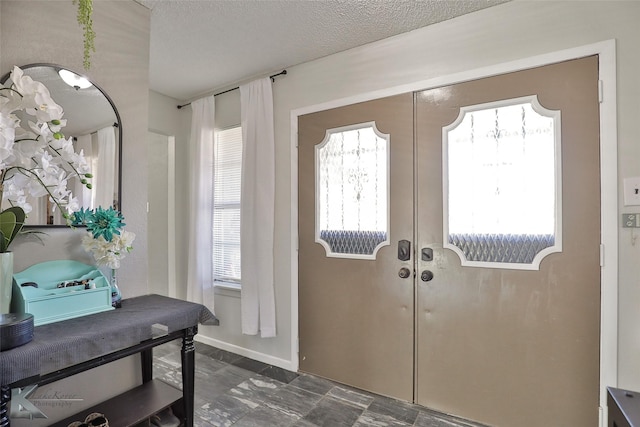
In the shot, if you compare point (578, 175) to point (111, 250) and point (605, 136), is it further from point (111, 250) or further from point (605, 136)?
point (111, 250)

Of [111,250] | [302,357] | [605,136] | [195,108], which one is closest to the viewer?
[111,250]

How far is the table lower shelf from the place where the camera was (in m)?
1.43

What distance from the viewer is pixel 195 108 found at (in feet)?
10.2

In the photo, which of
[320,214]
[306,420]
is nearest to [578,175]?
[320,214]

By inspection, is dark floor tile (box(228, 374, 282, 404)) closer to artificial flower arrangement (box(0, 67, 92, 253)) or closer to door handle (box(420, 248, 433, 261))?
door handle (box(420, 248, 433, 261))

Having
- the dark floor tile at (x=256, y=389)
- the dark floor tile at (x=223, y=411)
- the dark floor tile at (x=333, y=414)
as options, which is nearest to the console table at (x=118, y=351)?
the dark floor tile at (x=223, y=411)

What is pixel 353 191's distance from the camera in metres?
2.35

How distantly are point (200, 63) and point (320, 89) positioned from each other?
0.99 metres

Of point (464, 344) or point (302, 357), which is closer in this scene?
point (464, 344)

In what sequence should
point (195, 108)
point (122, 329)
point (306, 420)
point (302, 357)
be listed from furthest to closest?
point (195, 108) < point (302, 357) < point (306, 420) < point (122, 329)

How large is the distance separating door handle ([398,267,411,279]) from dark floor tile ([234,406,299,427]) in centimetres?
112

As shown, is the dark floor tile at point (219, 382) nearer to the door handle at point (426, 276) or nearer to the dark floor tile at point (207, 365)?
the dark floor tile at point (207, 365)

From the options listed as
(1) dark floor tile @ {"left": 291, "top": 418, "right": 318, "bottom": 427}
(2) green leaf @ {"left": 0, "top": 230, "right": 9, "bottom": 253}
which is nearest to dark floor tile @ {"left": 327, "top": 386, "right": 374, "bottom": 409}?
(1) dark floor tile @ {"left": 291, "top": 418, "right": 318, "bottom": 427}
